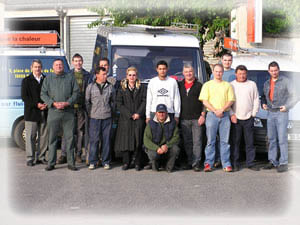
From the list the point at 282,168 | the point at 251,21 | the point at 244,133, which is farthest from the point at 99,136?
the point at 251,21

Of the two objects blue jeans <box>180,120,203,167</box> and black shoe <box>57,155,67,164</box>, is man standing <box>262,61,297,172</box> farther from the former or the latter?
black shoe <box>57,155,67,164</box>

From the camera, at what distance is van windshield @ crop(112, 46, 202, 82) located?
34.6ft

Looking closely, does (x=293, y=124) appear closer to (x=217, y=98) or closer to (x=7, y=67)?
(x=217, y=98)

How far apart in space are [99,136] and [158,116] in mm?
1130

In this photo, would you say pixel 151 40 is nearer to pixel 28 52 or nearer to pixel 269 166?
pixel 28 52

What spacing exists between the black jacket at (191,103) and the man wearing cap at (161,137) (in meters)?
0.34

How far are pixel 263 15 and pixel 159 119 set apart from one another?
10.2m

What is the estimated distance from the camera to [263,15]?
1852cm

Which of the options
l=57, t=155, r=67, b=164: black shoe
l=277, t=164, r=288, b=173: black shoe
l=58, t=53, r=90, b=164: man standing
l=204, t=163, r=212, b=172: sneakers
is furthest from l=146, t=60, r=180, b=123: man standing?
l=277, t=164, r=288, b=173: black shoe

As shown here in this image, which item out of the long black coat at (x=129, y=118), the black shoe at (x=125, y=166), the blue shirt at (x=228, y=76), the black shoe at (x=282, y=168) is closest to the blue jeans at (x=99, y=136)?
the long black coat at (x=129, y=118)

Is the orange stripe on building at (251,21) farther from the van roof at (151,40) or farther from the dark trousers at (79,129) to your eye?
the dark trousers at (79,129)

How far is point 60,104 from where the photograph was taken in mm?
9594

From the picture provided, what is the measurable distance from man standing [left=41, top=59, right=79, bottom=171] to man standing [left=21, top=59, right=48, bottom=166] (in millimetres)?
335

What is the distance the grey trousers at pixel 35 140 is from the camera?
1006 centimetres
